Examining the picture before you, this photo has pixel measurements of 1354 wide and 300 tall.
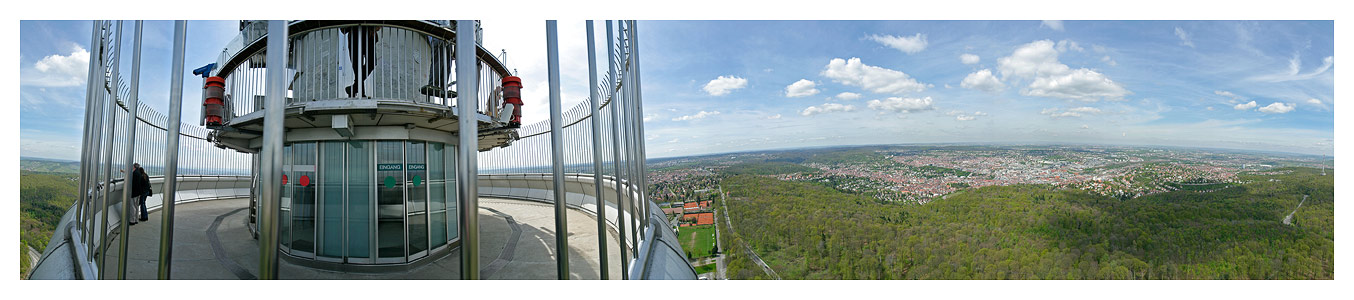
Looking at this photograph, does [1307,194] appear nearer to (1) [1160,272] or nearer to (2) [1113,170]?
(2) [1113,170]

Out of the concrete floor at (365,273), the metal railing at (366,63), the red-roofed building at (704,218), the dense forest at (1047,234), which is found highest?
the metal railing at (366,63)

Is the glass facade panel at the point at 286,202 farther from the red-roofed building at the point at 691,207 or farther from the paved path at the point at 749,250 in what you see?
the paved path at the point at 749,250

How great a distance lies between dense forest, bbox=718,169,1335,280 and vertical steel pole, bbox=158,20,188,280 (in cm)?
1760

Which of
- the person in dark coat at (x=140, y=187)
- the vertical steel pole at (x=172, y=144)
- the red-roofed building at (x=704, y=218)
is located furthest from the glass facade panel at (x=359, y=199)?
the red-roofed building at (x=704, y=218)

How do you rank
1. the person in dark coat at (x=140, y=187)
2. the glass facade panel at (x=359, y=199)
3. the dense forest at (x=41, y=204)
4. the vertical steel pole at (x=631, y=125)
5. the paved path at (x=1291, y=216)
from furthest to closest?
the paved path at (x=1291, y=216) → the person in dark coat at (x=140, y=187) → the dense forest at (x=41, y=204) → the glass facade panel at (x=359, y=199) → the vertical steel pole at (x=631, y=125)

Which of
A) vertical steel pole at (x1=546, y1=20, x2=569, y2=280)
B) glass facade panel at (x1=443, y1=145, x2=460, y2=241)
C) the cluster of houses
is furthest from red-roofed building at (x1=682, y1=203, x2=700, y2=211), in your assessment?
vertical steel pole at (x1=546, y1=20, x2=569, y2=280)

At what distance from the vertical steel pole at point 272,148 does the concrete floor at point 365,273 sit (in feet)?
8.05

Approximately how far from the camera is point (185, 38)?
2258 mm

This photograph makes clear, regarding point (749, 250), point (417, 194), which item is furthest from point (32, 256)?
point (749, 250)

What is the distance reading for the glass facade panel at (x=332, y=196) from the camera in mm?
4289

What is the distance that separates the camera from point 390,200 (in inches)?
172

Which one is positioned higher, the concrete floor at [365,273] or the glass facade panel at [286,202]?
the glass facade panel at [286,202]

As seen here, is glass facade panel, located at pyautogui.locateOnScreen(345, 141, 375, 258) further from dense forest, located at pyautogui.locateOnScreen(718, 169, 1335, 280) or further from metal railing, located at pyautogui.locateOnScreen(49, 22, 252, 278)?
dense forest, located at pyautogui.locateOnScreen(718, 169, 1335, 280)

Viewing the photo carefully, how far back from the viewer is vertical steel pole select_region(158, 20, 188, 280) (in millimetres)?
2010
